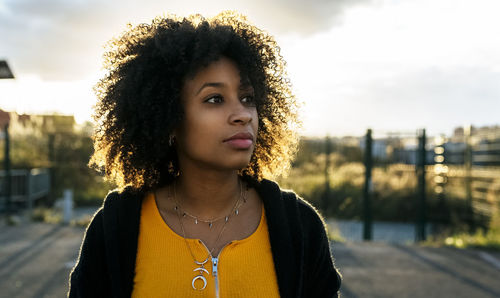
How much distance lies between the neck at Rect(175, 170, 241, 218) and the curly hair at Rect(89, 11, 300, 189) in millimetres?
197

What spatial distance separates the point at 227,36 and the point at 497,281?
208 inches

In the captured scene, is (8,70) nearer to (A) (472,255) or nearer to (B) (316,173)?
(A) (472,255)

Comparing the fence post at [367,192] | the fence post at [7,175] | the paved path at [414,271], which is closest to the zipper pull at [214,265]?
the paved path at [414,271]

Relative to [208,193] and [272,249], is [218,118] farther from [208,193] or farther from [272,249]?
[272,249]

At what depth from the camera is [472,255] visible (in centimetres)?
709

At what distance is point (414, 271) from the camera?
617 cm

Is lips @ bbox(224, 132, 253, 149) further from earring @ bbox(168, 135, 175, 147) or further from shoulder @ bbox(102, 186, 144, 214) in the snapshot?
shoulder @ bbox(102, 186, 144, 214)

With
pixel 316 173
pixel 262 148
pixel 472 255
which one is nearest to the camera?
pixel 262 148

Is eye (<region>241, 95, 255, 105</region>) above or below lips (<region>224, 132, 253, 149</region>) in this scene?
above

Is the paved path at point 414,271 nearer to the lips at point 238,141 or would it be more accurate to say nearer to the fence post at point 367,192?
the fence post at point 367,192

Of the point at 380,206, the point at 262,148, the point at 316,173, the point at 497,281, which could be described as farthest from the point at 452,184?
the point at 262,148

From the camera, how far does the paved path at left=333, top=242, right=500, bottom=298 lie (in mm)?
5355

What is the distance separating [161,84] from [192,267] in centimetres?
86

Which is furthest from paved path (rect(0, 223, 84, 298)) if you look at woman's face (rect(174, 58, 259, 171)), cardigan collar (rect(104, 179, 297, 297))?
woman's face (rect(174, 58, 259, 171))
